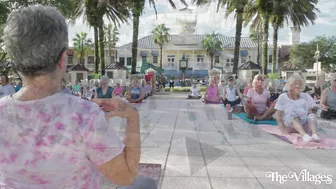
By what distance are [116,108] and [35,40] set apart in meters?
0.27

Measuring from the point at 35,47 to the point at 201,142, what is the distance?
5.66 ft

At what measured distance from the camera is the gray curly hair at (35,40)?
831 mm

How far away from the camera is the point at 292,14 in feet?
6.77

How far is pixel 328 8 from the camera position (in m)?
1.59

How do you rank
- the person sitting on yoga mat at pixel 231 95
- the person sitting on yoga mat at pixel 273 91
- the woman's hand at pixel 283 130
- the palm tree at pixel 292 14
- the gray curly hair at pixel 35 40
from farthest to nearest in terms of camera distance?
the person sitting on yoga mat at pixel 231 95, the person sitting on yoga mat at pixel 273 91, the woman's hand at pixel 283 130, the palm tree at pixel 292 14, the gray curly hair at pixel 35 40

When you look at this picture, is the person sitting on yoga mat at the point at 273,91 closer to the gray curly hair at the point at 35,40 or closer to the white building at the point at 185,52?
the white building at the point at 185,52

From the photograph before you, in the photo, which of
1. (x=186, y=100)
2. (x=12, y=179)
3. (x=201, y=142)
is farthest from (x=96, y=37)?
(x=186, y=100)

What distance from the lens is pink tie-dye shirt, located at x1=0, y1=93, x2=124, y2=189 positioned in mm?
836

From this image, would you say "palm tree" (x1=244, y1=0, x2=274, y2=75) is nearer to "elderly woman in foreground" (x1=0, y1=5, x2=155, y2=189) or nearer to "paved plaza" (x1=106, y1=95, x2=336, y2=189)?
"paved plaza" (x1=106, y1=95, x2=336, y2=189)

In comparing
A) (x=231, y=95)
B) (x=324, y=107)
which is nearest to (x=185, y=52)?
(x=324, y=107)

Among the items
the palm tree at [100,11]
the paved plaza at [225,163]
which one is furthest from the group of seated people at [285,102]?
the palm tree at [100,11]

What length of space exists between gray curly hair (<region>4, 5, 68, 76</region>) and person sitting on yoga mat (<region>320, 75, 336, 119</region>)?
4.77 metres

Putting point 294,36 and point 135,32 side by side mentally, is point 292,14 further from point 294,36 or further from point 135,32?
point 135,32

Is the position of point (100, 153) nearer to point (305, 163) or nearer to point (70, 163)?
point (70, 163)
